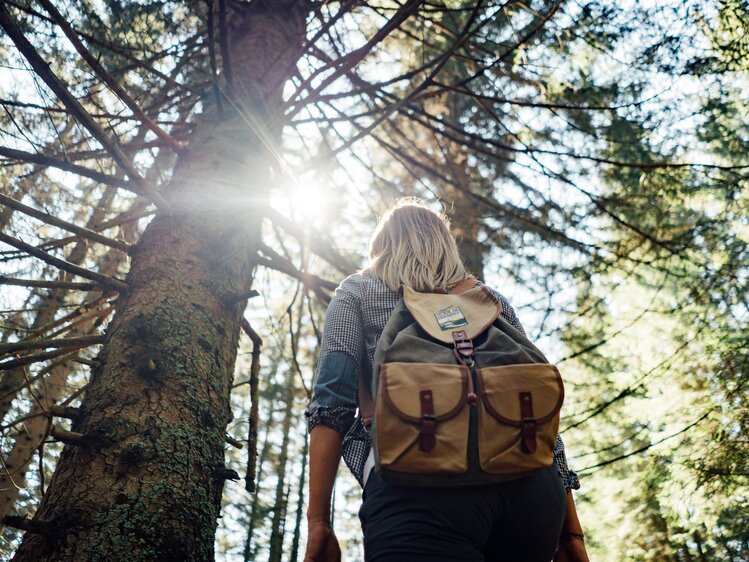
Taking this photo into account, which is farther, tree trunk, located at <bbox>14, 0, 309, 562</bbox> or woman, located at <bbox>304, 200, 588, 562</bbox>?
tree trunk, located at <bbox>14, 0, 309, 562</bbox>

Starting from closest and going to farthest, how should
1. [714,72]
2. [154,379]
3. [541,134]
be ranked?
[154,379] → [714,72] → [541,134]

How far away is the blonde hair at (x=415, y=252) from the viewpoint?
166 cm

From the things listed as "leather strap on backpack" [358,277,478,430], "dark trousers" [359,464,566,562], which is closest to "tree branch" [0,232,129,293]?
"leather strap on backpack" [358,277,478,430]

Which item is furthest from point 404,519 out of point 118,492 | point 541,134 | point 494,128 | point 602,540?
point 602,540

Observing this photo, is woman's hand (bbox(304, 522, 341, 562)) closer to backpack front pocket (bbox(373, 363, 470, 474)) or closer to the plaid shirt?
the plaid shirt

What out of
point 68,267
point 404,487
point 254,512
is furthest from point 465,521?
point 254,512

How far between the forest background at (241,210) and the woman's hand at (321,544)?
0.57 metres

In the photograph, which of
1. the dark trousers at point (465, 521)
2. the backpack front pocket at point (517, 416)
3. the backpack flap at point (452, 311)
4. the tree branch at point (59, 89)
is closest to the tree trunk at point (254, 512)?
the tree branch at point (59, 89)

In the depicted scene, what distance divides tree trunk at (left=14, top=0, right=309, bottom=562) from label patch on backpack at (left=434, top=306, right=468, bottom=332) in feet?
3.37

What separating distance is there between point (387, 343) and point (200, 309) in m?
1.16

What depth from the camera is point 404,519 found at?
113 cm

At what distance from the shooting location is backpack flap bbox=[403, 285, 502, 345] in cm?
138

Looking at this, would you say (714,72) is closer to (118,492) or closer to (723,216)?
(723,216)

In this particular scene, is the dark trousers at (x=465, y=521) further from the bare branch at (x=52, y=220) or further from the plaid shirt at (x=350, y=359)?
the bare branch at (x=52, y=220)
